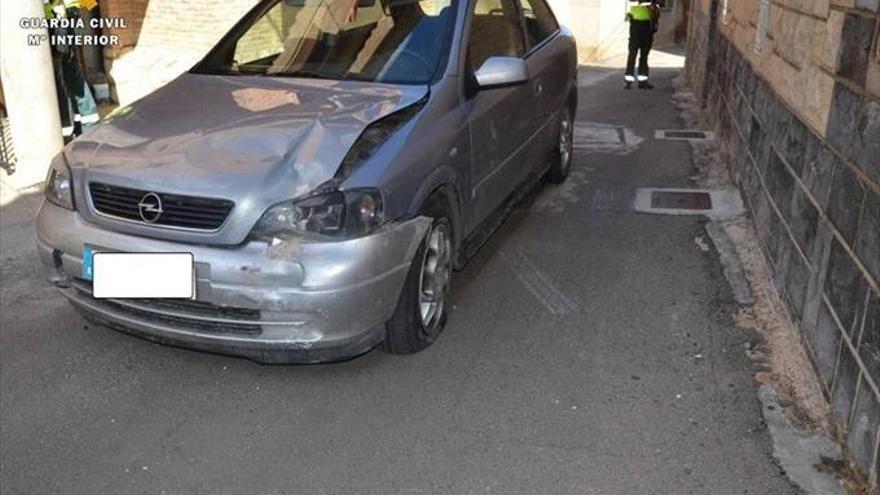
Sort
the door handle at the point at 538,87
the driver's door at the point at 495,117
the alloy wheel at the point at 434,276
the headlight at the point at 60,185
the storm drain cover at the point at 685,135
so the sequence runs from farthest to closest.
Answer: the storm drain cover at the point at 685,135 < the door handle at the point at 538,87 < the driver's door at the point at 495,117 < the alloy wheel at the point at 434,276 < the headlight at the point at 60,185

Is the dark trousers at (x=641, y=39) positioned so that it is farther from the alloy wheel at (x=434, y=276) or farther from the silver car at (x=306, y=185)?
the alloy wheel at (x=434, y=276)

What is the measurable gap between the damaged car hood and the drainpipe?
2947mm

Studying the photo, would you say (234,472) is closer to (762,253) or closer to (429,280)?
(429,280)

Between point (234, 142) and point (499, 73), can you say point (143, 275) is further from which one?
point (499, 73)

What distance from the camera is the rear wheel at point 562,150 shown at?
6336mm

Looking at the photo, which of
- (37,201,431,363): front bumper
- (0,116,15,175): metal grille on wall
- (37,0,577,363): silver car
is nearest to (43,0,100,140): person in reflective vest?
(0,116,15,175): metal grille on wall

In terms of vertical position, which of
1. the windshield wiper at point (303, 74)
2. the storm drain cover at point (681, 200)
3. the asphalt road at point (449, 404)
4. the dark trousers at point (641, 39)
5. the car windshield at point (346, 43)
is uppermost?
the car windshield at point (346, 43)

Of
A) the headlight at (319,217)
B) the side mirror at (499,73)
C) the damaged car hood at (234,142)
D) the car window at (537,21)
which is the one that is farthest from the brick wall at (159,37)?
the headlight at (319,217)

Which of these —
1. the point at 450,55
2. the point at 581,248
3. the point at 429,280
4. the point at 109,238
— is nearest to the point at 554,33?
the point at 581,248

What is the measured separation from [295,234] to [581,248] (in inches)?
101

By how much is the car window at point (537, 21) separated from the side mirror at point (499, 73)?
1321 mm

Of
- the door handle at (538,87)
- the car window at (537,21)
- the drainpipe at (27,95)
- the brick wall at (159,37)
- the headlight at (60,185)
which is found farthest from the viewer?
the brick wall at (159,37)

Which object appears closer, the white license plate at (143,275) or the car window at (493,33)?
the white license plate at (143,275)

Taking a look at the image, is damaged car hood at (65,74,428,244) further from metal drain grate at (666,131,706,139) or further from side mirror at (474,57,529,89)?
metal drain grate at (666,131,706,139)
